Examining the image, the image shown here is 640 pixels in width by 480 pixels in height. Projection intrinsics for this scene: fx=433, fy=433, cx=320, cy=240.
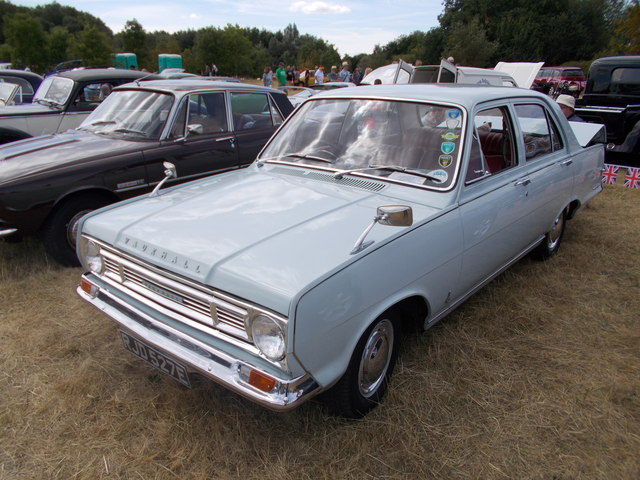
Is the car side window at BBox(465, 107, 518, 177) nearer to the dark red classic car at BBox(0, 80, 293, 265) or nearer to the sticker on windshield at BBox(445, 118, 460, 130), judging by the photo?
the sticker on windshield at BBox(445, 118, 460, 130)

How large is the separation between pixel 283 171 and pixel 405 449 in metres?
1.98

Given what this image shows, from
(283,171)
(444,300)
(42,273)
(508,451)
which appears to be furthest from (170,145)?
(508,451)

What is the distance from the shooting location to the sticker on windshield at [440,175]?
8.84 feet

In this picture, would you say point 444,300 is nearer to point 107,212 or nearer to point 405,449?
point 405,449

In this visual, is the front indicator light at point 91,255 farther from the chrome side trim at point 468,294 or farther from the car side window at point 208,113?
the car side window at point 208,113

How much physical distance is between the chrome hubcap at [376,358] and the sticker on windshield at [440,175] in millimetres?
960

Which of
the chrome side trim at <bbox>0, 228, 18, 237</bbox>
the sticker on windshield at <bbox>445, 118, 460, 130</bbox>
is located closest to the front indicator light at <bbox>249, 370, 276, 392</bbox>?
the sticker on windshield at <bbox>445, 118, 460, 130</bbox>

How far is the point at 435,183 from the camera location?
269cm

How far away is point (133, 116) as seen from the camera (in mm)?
4938

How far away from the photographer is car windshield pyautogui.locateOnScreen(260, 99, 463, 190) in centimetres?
279

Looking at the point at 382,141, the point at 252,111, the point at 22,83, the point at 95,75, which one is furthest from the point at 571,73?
the point at 382,141

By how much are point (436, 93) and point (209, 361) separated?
236cm

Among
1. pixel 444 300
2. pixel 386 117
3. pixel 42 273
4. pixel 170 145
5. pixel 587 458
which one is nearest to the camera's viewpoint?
pixel 587 458

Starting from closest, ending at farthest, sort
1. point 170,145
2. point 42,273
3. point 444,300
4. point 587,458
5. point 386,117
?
1. point 587,458
2. point 444,300
3. point 386,117
4. point 42,273
5. point 170,145
